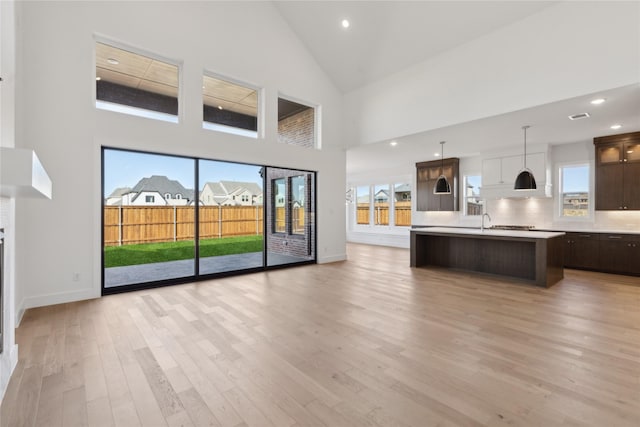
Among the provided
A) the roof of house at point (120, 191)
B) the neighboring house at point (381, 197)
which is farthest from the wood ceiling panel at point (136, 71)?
the neighboring house at point (381, 197)

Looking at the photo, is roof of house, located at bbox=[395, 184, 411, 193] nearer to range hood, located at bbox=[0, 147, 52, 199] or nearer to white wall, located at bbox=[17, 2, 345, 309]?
white wall, located at bbox=[17, 2, 345, 309]

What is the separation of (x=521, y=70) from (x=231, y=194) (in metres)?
5.35

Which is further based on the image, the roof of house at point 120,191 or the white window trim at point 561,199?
the white window trim at point 561,199

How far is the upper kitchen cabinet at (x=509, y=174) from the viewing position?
6.88 meters

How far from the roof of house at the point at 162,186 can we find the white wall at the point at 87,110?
0.51m

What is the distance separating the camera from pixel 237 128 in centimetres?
595

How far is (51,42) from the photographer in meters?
4.02

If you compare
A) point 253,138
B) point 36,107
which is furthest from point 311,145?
point 36,107

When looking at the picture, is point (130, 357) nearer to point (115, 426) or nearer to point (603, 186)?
point (115, 426)

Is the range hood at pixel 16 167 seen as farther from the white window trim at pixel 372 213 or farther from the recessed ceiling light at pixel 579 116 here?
the white window trim at pixel 372 213

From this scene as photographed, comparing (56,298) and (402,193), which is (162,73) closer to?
(56,298)

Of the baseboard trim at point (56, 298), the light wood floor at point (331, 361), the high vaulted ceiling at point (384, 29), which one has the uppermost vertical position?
the high vaulted ceiling at point (384, 29)

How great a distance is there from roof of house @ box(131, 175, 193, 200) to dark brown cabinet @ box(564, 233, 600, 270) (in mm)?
7819

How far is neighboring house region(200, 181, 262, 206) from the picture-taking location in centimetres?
556
